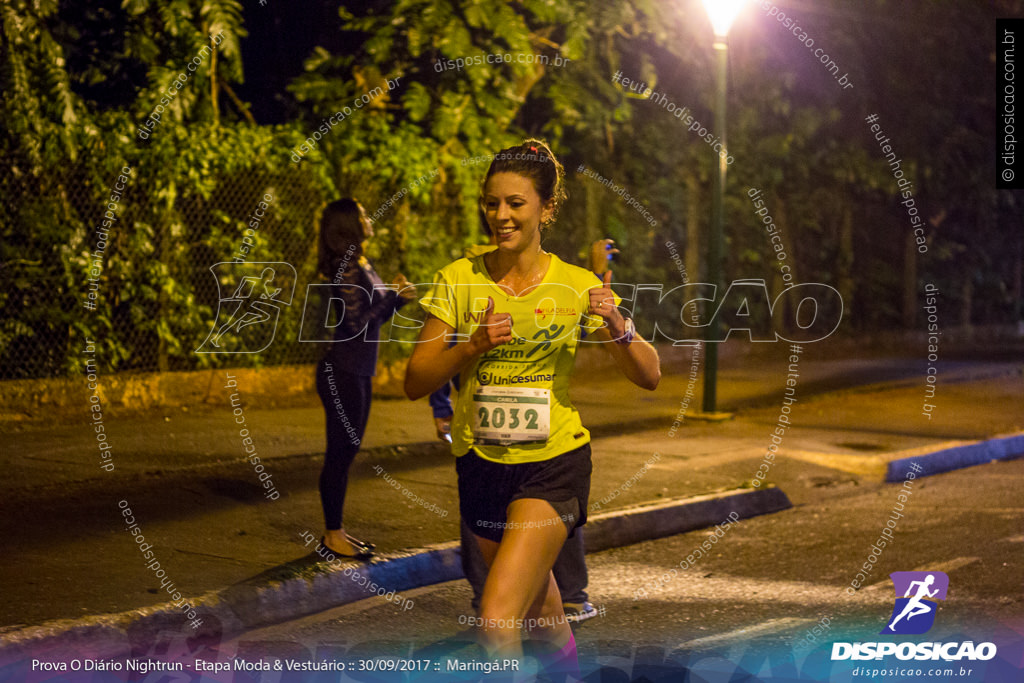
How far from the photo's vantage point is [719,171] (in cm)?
1190

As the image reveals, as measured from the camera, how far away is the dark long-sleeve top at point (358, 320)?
19.1 ft

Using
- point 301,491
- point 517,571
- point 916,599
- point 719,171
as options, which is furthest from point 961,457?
point 517,571

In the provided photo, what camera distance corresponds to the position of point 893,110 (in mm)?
19625

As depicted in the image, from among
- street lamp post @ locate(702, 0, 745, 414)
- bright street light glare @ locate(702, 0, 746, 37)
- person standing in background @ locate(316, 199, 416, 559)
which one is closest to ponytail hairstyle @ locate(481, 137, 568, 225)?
person standing in background @ locate(316, 199, 416, 559)

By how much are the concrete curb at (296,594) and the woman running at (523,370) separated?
6.04ft

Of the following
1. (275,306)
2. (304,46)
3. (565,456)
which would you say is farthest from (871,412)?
(565,456)

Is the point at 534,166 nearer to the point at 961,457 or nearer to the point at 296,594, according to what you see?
the point at 296,594

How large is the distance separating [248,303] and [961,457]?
6.75m

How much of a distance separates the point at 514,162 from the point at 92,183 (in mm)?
7434

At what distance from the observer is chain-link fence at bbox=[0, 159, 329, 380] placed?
32.2 ft

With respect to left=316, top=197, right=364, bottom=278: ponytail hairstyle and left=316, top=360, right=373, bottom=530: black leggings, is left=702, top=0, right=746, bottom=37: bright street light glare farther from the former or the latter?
left=316, top=360, right=373, bottom=530: black leggings

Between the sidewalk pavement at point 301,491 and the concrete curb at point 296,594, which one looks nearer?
the concrete curb at point 296,594

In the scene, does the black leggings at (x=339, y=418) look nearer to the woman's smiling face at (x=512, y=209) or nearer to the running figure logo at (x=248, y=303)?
the woman's smiling face at (x=512, y=209)

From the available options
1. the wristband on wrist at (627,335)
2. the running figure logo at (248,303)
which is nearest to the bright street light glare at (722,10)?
the running figure logo at (248,303)
